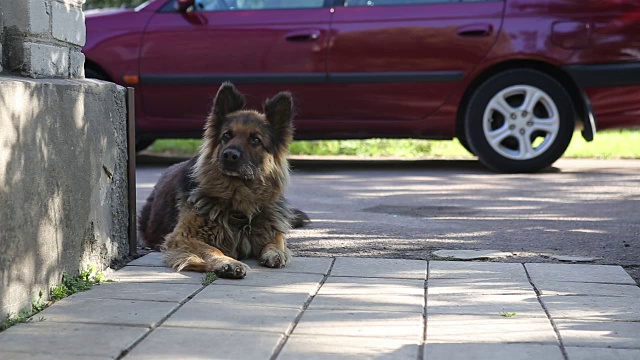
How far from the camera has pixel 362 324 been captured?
4359mm

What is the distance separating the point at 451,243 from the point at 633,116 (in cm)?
440

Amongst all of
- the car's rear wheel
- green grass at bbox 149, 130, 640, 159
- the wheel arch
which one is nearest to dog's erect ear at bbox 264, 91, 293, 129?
the wheel arch

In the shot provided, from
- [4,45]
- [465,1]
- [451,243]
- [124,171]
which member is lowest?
[451,243]

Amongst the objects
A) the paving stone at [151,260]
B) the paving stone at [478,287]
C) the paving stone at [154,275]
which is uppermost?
the paving stone at [478,287]

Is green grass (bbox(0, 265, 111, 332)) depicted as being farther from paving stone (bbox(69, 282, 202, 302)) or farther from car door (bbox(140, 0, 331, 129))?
car door (bbox(140, 0, 331, 129))

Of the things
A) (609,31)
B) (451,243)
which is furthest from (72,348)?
(609,31)

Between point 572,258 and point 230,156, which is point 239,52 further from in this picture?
point 572,258

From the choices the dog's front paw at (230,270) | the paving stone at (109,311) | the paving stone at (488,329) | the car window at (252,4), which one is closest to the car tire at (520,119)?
the car window at (252,4)

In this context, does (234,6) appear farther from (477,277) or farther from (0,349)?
(0,349)

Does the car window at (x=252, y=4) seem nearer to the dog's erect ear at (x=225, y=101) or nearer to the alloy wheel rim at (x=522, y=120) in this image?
the alloy wheel rim at (x=522, y=120)

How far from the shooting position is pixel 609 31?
999cm

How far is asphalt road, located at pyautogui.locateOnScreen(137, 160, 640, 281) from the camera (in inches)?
258

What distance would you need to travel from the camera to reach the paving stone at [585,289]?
5.07m

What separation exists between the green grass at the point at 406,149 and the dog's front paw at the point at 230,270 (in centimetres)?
758
